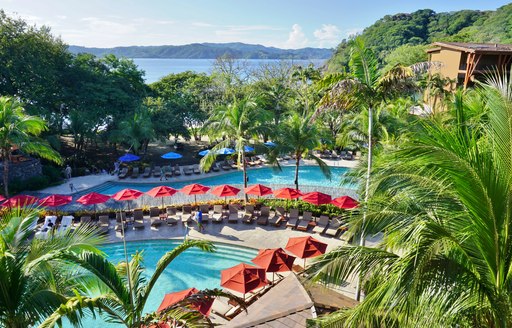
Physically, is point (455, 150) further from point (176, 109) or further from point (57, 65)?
point (57, 65)

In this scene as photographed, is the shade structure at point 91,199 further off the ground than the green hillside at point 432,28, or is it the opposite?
the green hillside at point 432,28

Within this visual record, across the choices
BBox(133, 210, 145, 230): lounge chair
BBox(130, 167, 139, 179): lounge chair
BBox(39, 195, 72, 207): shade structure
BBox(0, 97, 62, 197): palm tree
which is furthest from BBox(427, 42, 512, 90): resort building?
BBox(0, 97, 62, 197): palm tree

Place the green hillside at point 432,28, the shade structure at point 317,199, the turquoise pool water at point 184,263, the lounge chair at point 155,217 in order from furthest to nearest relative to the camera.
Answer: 1. the green hillside at point 432,28
2. the lounge chair at point 155,217
3. the shade structure at point 317,199
4. the turquoise pool water at point 184,263

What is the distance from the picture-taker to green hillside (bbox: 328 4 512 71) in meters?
69.9

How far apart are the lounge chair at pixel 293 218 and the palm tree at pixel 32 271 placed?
1211cm

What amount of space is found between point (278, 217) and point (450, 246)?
14.2 m

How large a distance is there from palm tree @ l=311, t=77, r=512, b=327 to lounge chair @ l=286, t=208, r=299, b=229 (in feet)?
40.1

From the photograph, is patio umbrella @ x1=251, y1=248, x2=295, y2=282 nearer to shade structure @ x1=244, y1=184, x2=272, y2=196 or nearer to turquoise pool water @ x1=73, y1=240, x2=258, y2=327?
turquoise pool water @ x1=73, y1=240, x2=258, y2=327

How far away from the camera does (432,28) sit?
88500mm

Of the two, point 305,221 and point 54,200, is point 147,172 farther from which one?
point 305,221

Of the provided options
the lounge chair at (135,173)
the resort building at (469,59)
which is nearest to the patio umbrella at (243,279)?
the lounge chair at (135,173)

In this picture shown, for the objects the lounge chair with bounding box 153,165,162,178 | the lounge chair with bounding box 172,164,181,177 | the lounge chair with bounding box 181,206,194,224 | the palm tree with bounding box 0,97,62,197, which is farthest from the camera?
the lounge chair with bounding box 172,164,181,177

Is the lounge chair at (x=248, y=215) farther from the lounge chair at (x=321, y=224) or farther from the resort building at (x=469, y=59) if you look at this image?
the resort building at (x=469, y=59)

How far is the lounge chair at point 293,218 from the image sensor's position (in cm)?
1762
